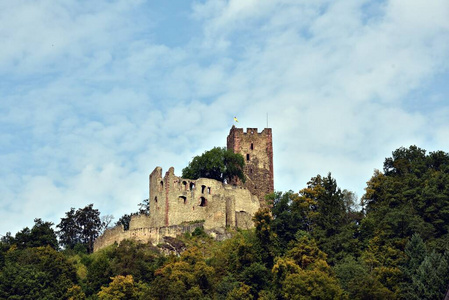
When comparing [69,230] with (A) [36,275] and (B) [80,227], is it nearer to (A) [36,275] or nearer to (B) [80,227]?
(B) [80,227]

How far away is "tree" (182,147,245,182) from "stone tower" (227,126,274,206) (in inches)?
71.6

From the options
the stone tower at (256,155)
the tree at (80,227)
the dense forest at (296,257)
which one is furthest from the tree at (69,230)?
the stone tower at (256,155)

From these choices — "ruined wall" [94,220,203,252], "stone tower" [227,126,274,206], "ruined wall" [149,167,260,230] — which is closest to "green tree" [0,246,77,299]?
"ruined wall" [94,220,203,252]

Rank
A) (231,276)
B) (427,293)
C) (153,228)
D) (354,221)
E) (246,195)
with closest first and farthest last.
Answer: (427,293) < (231,276) < (354,221) < (153,228) < (246,195)

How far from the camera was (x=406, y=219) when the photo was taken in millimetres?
52531

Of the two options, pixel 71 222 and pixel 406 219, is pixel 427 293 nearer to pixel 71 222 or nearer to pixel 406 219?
pixel 406 219

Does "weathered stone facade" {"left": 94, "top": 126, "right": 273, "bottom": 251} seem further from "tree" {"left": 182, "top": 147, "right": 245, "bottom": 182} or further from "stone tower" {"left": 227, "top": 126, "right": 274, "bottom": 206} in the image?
"stone tower" {"left": 227, "top": 126, "right": 274, "bottom": 206}

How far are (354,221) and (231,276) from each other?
11.7 metres

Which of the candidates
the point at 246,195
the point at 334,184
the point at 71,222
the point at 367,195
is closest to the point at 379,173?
the point at 367,195

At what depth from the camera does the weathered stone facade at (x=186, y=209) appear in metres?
63.4

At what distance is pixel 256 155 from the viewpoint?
78.1m

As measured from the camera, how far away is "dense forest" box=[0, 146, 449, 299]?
47.1 metres

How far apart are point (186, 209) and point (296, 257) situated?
17985mm

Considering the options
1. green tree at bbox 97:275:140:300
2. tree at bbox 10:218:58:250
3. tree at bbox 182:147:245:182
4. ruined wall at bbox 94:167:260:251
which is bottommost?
green tree at bbox 97:275:140:300
